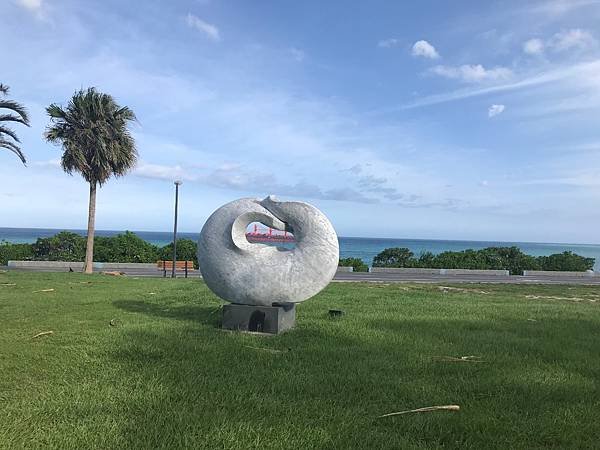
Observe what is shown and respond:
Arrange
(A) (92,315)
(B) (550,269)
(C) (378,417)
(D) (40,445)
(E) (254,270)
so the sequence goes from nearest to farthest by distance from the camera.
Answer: (D) (40,445)
(C) (378,417)
(E) (254,270)
(A) (92,315)
(B) (550,269)

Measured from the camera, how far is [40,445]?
3.78 m

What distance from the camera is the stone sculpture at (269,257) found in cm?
849

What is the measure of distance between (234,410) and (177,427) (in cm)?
59

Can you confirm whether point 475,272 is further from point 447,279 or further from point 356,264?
point 356,264

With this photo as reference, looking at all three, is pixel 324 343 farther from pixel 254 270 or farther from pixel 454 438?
pixel 454 438

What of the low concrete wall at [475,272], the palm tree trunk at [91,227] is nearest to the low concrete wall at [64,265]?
the palm tree trunk at [91,227]

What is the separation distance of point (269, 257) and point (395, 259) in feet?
90.4

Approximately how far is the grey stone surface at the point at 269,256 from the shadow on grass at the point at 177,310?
3.11 feet

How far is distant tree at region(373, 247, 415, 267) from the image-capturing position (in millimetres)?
34375

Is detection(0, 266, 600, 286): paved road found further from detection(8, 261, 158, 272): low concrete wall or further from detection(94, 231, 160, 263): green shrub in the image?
detection(94, 231, 160, 263): green shrub

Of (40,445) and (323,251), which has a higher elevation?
(323,251)

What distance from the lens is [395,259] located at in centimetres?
3525

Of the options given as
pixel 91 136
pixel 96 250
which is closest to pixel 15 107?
pixel 91 136

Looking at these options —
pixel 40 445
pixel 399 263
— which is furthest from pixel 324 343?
pixel 399 263
